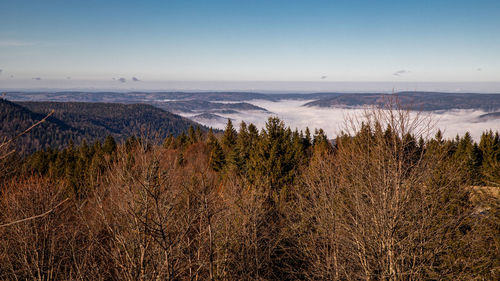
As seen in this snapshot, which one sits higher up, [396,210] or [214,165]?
[396,210]

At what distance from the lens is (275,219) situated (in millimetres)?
19531

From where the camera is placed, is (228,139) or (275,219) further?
(228,139)

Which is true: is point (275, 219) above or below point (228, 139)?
below

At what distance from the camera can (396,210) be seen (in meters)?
8.84

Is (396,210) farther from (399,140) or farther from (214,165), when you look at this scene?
(214,165)

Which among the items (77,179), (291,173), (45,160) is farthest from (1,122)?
(291,173)

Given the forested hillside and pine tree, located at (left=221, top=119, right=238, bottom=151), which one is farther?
pine tree, located at (left=221, top=119, right=238, bottom=151)

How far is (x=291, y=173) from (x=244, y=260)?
7324 mm

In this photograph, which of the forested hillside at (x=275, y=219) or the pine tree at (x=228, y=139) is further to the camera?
the pine tree at (x=228, y=139)

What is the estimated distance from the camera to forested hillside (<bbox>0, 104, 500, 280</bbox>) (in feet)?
21.0

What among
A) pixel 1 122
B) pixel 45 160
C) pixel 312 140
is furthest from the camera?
pixel 1 122

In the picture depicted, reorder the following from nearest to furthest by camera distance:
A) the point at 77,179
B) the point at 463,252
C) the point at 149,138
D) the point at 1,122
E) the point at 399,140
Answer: the point at 149,138, the point at 399,140, the point at 463,252, the point at 77,179, the point at 1,122

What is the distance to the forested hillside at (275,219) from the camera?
21.0ft

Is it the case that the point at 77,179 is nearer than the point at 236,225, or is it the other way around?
the point at 236,225
